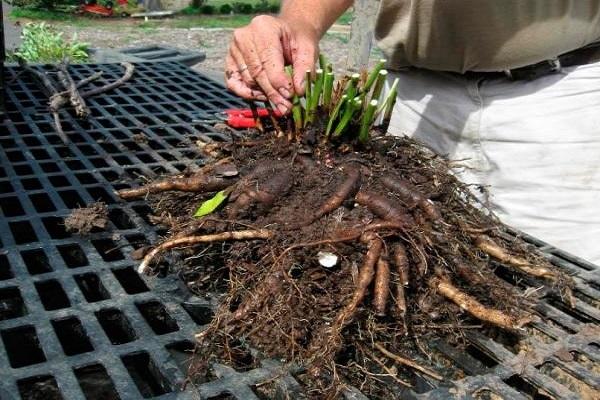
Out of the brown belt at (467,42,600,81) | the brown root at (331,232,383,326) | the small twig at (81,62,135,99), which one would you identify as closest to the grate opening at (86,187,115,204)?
the brown root at (331,232,383,326)

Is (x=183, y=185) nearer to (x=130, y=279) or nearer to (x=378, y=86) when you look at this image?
(x=130, y=279)

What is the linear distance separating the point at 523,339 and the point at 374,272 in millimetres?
373

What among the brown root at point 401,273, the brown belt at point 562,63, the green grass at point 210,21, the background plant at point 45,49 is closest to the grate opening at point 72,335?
the brown root at point 401,273

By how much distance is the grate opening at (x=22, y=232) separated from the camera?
1.60m

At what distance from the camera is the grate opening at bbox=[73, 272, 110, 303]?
138 centimetres

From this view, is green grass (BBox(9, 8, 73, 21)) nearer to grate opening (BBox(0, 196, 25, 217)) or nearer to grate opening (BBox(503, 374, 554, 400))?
grate opening (BBox(0, 196, 25, 217))

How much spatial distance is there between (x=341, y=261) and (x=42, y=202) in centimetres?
98

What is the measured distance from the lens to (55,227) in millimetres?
1669

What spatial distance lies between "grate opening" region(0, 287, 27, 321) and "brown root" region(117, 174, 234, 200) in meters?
0.44

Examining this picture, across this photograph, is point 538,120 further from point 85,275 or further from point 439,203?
point 85,275

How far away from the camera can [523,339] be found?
1.36 m

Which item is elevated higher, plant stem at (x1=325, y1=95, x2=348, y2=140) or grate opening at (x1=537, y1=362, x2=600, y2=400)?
plant stem at (x1=325, y1=95, x2=348, y2=140)

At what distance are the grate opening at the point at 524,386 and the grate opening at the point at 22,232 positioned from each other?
1.22 meters

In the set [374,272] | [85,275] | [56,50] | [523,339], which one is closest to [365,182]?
[374,272]
